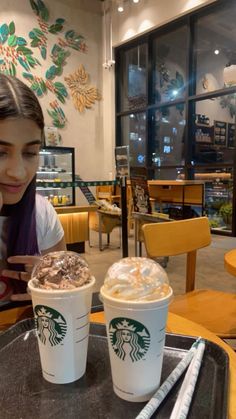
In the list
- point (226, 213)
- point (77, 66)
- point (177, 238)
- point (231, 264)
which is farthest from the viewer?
point (77, 66)

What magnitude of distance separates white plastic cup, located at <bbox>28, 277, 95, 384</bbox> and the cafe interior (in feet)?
4.19

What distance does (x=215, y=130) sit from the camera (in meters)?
6.01

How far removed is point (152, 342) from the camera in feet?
1.54

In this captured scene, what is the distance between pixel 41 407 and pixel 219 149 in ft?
19.4

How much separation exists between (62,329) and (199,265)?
11.5ft

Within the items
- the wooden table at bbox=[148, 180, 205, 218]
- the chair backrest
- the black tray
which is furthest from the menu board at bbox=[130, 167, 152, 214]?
the black tray

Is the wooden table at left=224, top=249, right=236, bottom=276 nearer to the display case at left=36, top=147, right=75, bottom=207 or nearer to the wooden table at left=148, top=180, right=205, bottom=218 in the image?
the wooden table at left=148, top=180, right=205, bottom=218

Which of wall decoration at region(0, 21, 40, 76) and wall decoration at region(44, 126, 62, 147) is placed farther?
wall decoration at region(44, 126, 62, 147)

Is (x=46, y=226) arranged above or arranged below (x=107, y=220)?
above

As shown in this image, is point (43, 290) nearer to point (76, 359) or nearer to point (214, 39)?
point (76, 359)

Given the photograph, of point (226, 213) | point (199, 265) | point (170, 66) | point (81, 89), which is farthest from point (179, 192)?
point (81, 89)

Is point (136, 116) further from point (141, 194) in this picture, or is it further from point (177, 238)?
point (177, 238)

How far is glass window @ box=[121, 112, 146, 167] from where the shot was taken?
23.7 feet

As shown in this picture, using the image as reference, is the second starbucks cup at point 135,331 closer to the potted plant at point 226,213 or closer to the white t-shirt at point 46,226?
the white t-shirt at point 46,226
